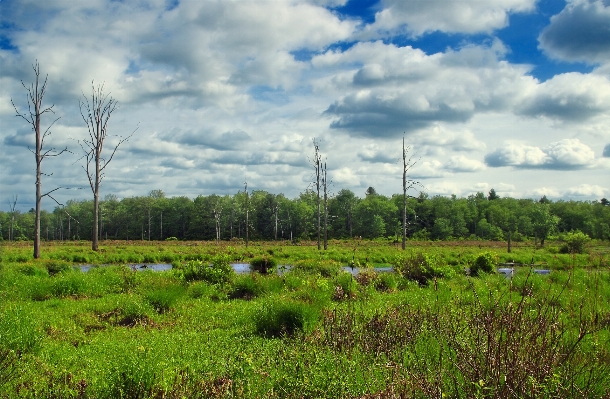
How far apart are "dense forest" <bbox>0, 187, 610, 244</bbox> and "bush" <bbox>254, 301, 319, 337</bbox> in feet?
245

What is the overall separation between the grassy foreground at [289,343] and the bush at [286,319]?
0.03 meters

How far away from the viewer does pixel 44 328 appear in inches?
364

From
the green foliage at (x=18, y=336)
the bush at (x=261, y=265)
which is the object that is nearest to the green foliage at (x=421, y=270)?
the bush at (x=261, y=265)

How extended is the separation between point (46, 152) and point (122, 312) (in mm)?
18513

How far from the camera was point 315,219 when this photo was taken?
322ft

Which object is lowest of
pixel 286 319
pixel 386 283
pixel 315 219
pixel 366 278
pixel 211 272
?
pixel 386 283

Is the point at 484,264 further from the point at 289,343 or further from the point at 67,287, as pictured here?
the point at 67,287

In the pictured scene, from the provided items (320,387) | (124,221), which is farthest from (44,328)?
(124,221)

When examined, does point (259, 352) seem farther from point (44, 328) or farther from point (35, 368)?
point (44, 328)

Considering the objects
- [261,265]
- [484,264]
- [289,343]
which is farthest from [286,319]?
[484,264]

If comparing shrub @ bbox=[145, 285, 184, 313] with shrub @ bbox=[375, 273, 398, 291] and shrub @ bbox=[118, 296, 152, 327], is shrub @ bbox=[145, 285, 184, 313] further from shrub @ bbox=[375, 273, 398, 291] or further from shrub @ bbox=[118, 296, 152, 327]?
shrub @ bbox=[375, 273, 398, 291]

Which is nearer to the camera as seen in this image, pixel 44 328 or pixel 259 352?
pixel 259 352

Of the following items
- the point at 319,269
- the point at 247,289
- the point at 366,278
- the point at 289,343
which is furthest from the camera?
the point at 319,269

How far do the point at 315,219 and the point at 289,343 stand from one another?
9034 centimetres
